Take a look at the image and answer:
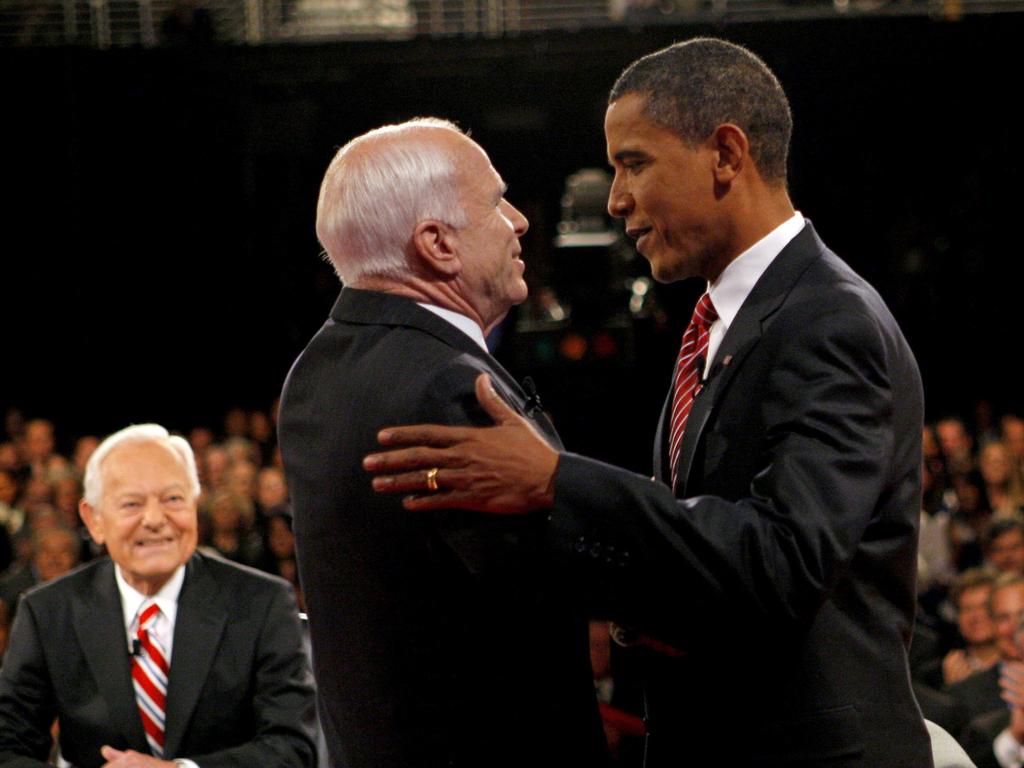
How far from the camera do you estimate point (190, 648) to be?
2.89m

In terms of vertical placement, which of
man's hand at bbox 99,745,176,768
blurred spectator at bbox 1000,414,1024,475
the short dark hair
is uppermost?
the short dark hair

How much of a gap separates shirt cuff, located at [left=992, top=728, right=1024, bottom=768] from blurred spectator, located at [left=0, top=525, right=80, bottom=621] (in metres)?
4.10

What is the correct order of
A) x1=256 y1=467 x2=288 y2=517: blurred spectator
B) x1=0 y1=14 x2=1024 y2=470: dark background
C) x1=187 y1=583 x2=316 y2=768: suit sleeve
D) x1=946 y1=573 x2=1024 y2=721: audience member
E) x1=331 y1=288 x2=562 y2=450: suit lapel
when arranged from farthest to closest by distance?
1. x1=0 y1=14 x2=1024 y2=470: dark background
2. x1=256 y1=467 x2=288 y2=517: blurred spectator
3. x1=946 y1=573 x2=1024 y2=721: audience member
4. x1=187 y1=583 x2=316 y2=768: suit sleeve
5. x1=331 y1=288 x2=562 y2=450: suit lapel

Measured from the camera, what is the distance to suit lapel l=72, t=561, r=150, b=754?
9.34 ft

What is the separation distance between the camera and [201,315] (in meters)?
11.5

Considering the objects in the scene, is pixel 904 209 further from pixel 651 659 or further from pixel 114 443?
pixel 651 659

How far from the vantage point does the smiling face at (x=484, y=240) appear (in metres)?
1.66

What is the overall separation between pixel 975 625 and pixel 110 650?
395 centimetres

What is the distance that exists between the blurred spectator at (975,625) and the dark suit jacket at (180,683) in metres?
3.54

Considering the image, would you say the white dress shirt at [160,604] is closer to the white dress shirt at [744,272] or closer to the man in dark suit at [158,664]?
the man in dark suit at [158,664]

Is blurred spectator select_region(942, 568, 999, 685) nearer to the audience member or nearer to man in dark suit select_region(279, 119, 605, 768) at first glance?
the audience member

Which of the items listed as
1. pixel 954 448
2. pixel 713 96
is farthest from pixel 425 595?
pixel 954 448

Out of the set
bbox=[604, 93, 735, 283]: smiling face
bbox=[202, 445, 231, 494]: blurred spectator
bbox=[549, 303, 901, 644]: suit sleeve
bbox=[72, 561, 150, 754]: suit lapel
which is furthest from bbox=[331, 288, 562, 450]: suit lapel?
bbox=[202, 445, 231, 494]: blurred spectator

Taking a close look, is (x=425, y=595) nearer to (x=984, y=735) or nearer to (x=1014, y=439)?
(x=984, y=735)
